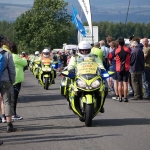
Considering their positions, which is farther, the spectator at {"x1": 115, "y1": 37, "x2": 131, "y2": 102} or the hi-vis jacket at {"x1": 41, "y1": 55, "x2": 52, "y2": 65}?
the hi-vis jacket at {"x1": 41, "y1": 55, "x2": 52, "y2": 65}

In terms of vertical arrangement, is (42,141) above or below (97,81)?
below

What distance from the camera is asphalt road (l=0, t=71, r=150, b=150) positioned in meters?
9.80

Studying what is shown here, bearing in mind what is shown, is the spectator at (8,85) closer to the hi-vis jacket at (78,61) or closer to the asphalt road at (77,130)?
the asphalt road at (77,130)

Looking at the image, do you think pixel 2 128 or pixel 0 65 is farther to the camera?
pixel 2 128

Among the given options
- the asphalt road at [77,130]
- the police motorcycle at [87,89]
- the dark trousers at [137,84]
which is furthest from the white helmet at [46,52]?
the police motorcycle at [87,89]

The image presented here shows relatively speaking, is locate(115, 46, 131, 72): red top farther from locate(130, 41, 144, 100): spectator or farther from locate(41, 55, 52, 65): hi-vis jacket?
locate(41, 55, 52, 65): hi-vis jacket

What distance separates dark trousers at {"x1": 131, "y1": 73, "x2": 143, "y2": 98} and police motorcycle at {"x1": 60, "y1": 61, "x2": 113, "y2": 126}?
6.16 meters

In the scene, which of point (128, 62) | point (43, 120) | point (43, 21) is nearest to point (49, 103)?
point (128, 62)

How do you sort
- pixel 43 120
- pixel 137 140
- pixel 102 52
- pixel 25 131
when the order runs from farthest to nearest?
pixel 102 52
pixel 43 120
pixel 25 131
pixel 137 140

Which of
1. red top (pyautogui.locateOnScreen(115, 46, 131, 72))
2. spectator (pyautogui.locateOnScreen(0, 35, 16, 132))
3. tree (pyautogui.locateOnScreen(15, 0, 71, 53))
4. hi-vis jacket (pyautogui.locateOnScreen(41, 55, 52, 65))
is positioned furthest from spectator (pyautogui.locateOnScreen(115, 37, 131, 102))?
tree (pyautogui.locateOnScreen(15, 0, 71, 53))

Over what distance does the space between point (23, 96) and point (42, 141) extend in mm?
11094

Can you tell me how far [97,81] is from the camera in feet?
39.2

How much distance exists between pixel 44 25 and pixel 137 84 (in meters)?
91.7

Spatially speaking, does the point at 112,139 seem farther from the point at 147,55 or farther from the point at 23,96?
the point at 23,96
